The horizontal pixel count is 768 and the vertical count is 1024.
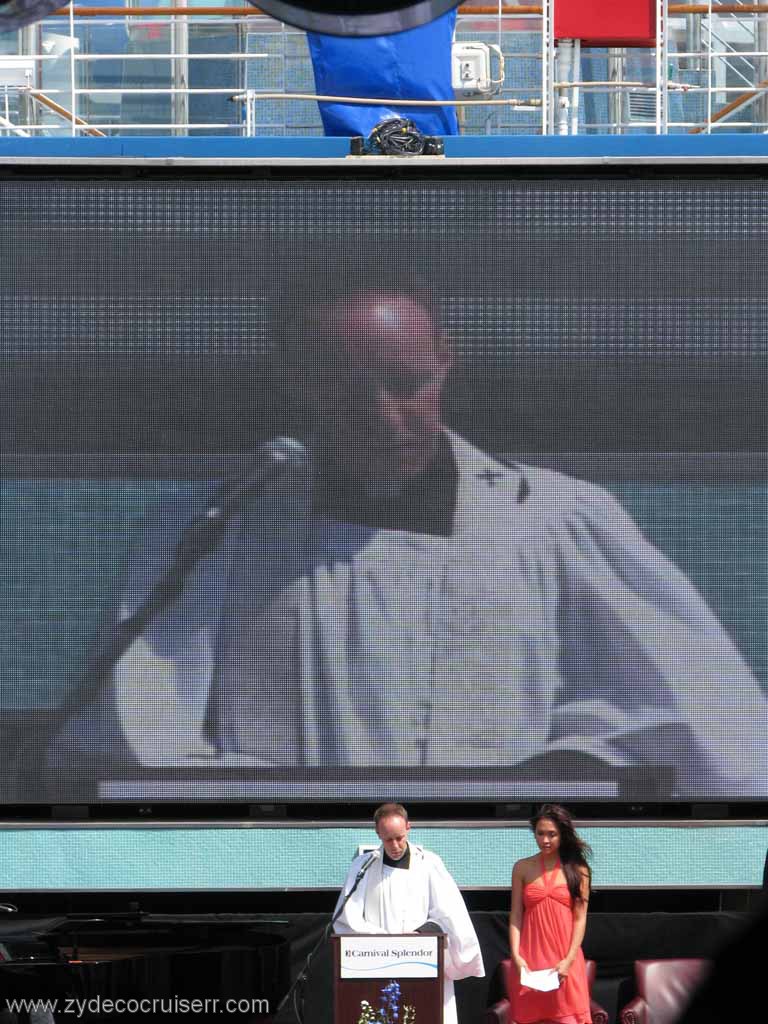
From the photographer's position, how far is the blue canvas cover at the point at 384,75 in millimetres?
6051

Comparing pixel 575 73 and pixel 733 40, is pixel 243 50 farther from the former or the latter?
pixel 733 40

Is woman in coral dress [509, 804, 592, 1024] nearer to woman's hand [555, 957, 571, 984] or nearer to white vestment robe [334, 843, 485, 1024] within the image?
woman's hand [555, 957, 571, 984]

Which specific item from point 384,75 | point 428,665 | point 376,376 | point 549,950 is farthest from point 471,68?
point 549,950

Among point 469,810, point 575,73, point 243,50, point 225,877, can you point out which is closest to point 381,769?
point 469,810

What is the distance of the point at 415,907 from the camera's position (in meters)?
4.75

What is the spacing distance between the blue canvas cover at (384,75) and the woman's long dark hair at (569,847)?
2941 millimetres

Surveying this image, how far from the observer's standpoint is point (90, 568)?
4840 mm

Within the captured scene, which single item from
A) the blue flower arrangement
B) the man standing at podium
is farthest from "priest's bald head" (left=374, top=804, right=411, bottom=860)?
the blue flower arrangement

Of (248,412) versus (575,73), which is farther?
(575,73)

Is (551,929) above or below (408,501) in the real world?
below

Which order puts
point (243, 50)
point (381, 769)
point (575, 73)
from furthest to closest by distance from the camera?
1. point (243, 50)
2. point (575, 73)
3. point (381, 769)

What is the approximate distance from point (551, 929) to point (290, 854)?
92cm

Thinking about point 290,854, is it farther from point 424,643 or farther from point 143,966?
point 424,643

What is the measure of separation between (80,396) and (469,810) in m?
1.93
